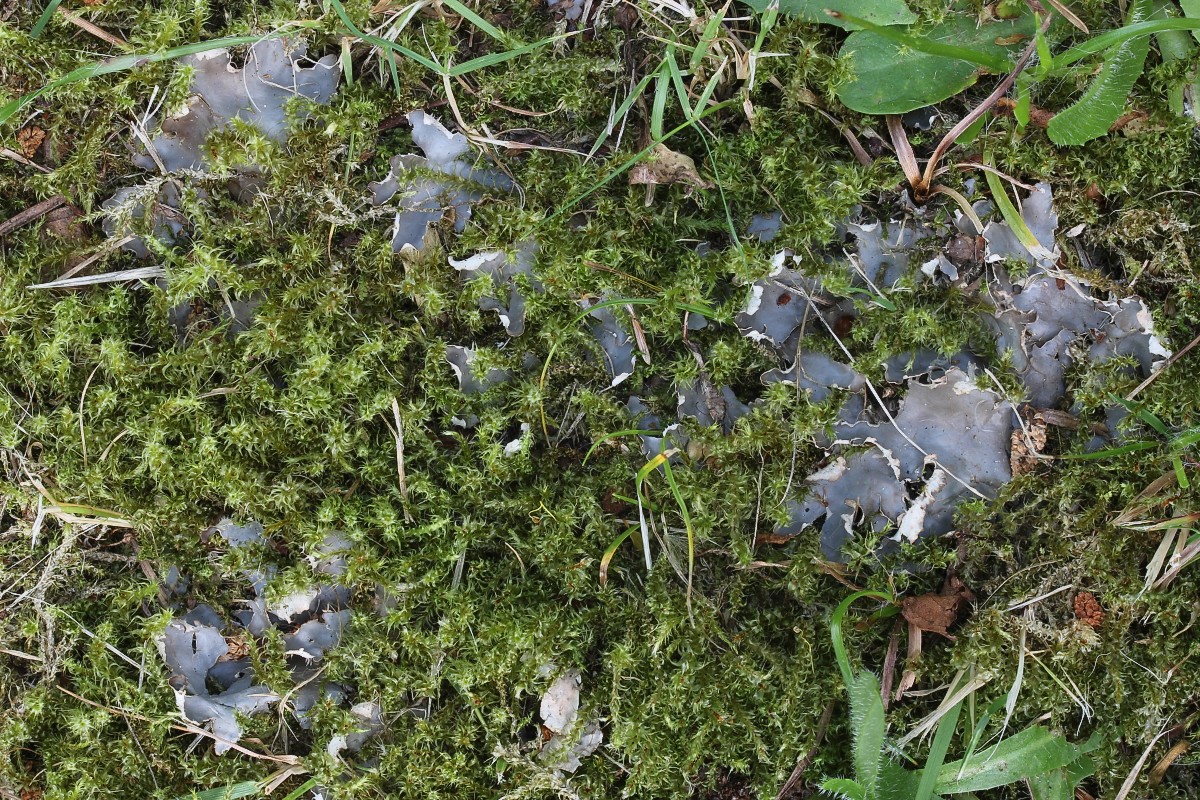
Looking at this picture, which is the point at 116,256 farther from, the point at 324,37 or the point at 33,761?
the point at 33,761

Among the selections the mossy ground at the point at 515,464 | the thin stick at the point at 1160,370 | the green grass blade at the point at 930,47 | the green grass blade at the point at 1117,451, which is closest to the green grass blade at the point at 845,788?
the mossy ground at the point at 515,464

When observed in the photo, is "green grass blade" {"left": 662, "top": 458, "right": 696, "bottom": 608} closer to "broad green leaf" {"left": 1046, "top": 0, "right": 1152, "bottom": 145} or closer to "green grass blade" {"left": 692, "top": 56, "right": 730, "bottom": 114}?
"green grass blade" {"left": 692, "top": 56, "right": 730, "bottom": 114}

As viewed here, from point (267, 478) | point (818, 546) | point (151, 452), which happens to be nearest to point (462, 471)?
point (267, 478)

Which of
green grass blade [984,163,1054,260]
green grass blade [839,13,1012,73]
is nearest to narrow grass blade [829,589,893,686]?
green grass blade [984,163,1054,260]

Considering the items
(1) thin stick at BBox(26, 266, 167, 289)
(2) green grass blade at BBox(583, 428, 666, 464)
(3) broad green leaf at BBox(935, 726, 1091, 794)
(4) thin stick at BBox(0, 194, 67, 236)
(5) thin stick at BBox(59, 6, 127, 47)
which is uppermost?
(5) thin stick at BBox(59, 6, 127, 47)

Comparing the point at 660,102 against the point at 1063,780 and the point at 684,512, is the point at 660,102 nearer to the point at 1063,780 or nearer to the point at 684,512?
the point at 684,512

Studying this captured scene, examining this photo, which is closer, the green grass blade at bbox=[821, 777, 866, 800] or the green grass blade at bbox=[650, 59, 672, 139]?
the green grass blade at bbox=[821, 777, 866, 800]
